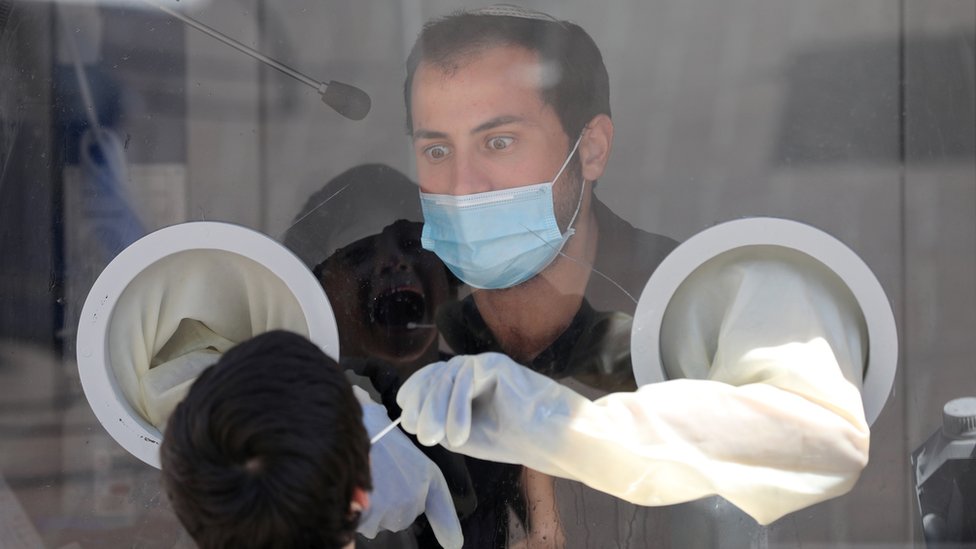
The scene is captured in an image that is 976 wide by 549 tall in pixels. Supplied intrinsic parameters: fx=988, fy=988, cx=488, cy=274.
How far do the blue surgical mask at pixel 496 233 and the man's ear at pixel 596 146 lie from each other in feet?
0.06

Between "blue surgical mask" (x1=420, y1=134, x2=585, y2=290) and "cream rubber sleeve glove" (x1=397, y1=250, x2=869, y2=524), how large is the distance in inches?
10.4

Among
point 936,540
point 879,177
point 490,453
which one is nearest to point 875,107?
point 879,177

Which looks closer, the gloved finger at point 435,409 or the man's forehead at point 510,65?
the gloved finger at point 435,409

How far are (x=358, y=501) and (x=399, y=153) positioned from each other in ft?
3.05

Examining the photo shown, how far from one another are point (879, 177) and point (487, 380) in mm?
859

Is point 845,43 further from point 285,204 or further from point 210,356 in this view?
point 210,356

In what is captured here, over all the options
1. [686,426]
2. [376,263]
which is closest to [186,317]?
[376,263]

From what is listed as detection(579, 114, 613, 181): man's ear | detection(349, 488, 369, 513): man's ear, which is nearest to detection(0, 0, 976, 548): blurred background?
detection(579, 114, 613, 181): man's ear

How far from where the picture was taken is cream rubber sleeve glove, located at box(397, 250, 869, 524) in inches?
62.7

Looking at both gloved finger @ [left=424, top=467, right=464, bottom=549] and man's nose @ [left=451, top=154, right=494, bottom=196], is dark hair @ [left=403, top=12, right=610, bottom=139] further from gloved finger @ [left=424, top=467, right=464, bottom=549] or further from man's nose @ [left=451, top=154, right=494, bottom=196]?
gloved finger @ [left=424, top=467, right=464, bottom=549]

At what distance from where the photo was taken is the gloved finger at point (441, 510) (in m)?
1.90

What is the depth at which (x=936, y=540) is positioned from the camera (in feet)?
6.22

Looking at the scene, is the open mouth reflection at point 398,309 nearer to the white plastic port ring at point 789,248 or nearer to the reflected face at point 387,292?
the reflected face at point 387,292

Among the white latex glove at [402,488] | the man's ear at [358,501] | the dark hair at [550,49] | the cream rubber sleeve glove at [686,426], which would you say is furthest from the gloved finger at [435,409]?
the dark hair at [550,49]
